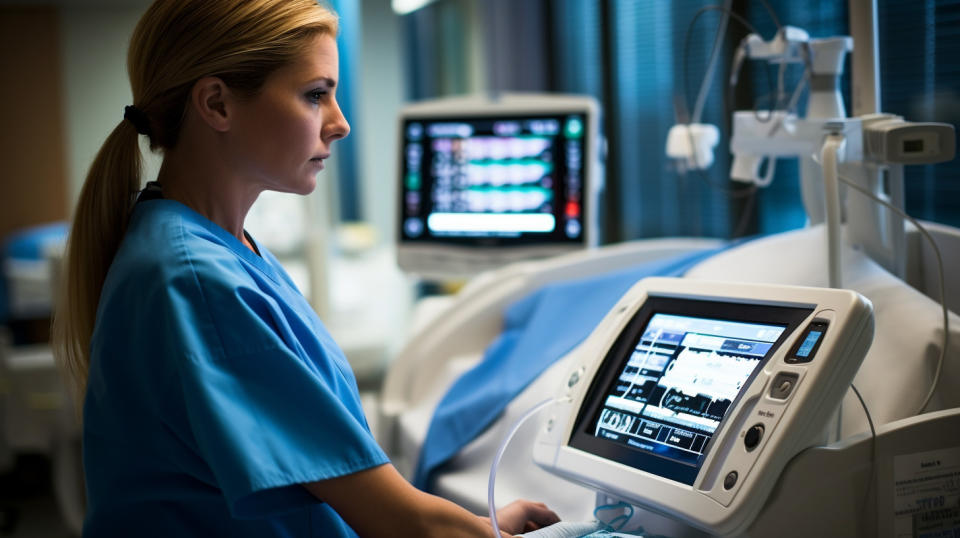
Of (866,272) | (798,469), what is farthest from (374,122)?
(798,469)

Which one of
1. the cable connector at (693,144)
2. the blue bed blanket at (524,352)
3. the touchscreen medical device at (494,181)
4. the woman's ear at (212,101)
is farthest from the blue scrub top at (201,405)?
the touchscreen medical device at (494,181)

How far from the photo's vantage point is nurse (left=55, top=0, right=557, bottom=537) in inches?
34.2

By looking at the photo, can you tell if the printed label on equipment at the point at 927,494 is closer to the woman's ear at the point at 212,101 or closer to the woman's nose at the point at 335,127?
the woman's nose at the point at 335,127

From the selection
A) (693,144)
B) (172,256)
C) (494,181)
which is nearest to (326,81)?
(172,256)

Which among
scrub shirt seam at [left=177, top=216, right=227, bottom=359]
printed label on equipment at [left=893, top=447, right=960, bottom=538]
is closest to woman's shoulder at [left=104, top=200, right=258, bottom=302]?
scrub shirt seam at [left=177, top=216, right=227, bottom=359]

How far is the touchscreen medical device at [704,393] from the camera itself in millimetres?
910

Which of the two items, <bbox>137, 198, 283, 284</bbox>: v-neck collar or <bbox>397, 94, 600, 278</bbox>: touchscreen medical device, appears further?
<bbox>397, 94, 600, 278</bbox>: touchscreen medical device

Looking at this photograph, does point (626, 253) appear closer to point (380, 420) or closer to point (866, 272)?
point (380, 420)

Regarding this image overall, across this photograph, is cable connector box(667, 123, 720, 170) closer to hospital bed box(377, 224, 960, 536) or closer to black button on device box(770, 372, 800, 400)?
hospital bed box(377, 224, 960, 536)

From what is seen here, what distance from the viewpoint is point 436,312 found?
2.21m

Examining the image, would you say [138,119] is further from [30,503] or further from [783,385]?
[30,503]

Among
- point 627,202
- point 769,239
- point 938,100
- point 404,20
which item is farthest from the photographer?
point 404,20

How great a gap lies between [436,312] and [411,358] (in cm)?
17

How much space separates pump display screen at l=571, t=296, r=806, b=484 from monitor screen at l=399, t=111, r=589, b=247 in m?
1.20
